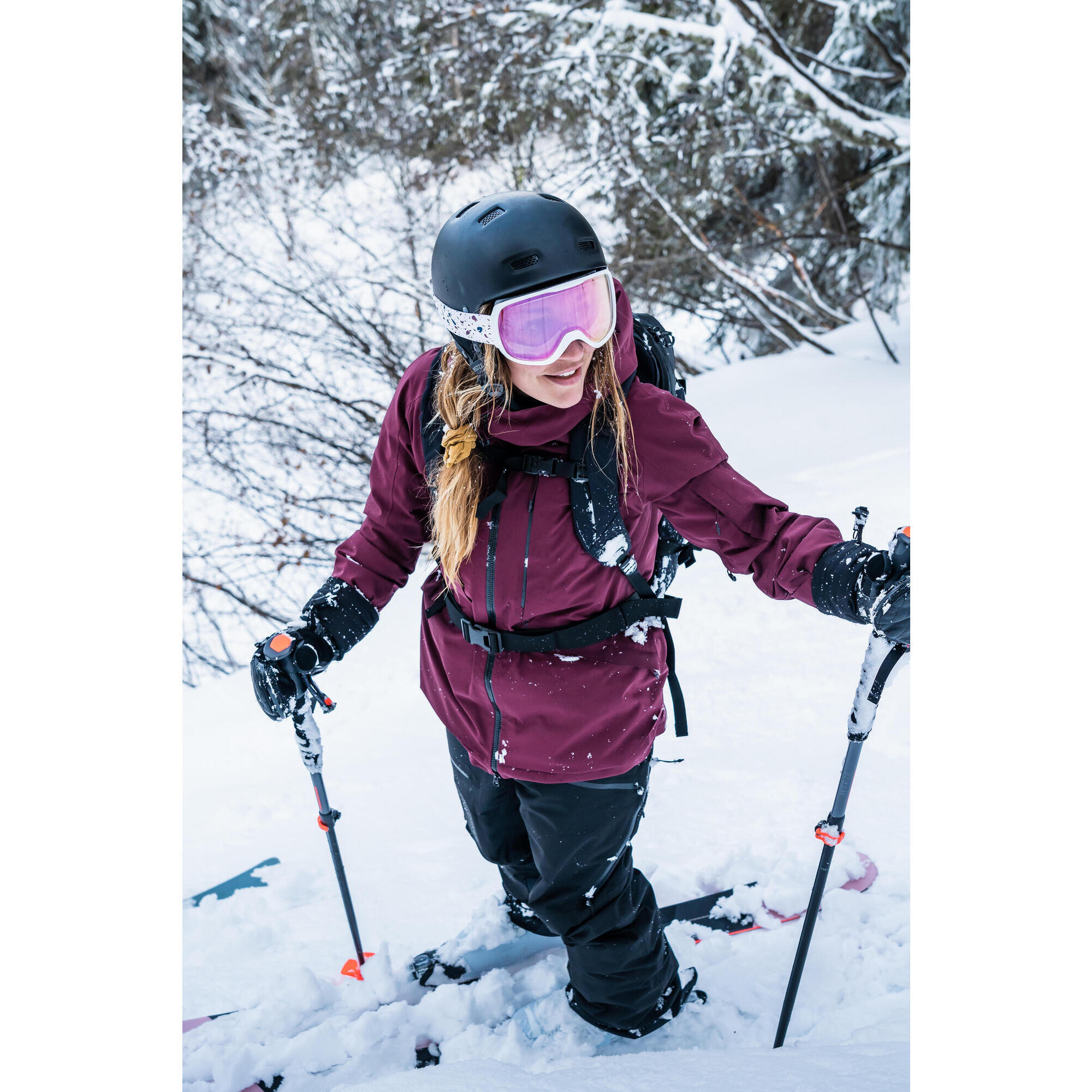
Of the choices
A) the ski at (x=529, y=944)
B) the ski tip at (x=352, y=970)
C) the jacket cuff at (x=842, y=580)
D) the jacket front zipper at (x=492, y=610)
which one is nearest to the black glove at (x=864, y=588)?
the jacket cuff at (x=842, y=580)

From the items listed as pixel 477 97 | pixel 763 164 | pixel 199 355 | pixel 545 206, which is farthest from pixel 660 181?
pixel 545 206

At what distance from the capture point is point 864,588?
141cm

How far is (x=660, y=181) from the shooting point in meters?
7.42

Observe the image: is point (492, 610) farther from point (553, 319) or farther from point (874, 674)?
point (874, 674)

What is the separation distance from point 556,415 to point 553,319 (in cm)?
19

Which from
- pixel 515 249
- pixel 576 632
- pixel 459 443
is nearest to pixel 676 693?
pixel 576 632

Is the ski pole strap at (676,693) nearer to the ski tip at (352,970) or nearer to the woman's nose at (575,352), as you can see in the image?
the woman's nose at (575,352)

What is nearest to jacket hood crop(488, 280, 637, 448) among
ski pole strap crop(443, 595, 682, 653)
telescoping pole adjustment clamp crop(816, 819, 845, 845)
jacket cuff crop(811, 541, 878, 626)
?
ski pole strap crop(443, 595, 682, 653)

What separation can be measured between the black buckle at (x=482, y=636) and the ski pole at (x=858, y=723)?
2.43 ft

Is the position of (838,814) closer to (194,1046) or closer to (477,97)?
(194,1046)

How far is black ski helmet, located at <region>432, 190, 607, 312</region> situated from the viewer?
5.28ft

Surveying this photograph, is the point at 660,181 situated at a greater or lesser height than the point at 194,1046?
greater

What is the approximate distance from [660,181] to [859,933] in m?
6.72

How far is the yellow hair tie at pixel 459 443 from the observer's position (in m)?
1.67
